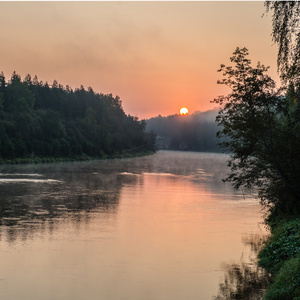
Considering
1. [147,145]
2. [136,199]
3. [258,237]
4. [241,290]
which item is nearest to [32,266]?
[241,290]

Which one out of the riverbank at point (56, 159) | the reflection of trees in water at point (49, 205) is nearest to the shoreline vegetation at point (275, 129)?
the reflection of trees in water at point (49, 205)

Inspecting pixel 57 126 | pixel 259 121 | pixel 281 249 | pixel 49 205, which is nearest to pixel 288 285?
pixel 281 249

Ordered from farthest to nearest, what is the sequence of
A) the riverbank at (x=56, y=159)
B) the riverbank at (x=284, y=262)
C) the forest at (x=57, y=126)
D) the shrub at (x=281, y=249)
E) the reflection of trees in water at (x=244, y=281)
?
the forest at (x=57, y=126)
the riverbank at (x=56, y=159)
the shrub at (x=281, y=249)
the reflection of trees in water at (x=244, y=281)
the riverbank at (x=284, y=262)

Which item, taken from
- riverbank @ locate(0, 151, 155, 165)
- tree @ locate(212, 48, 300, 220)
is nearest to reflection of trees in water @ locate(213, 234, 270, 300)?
tree @ locate(212, 48, 300, 220)

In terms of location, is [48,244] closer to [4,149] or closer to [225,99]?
[225,99]

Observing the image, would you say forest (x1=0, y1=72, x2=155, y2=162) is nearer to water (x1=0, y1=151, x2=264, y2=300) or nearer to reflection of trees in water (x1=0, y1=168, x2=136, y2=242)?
reflection of trees in water (x1=0, y1=168, x2=136, y2=242)

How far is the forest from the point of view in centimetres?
11162

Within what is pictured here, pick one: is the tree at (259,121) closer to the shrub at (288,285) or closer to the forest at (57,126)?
the shrub at (288,285)

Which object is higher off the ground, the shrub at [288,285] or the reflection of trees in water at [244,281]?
the shrub at [288,285]

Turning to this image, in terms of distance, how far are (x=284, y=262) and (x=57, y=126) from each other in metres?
113

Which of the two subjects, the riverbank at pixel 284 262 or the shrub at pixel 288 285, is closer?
the shrub at pixel 288 285

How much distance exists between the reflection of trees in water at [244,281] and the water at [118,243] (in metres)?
0.39

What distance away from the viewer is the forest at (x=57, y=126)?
111625 millimetres

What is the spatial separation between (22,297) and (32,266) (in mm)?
3708
